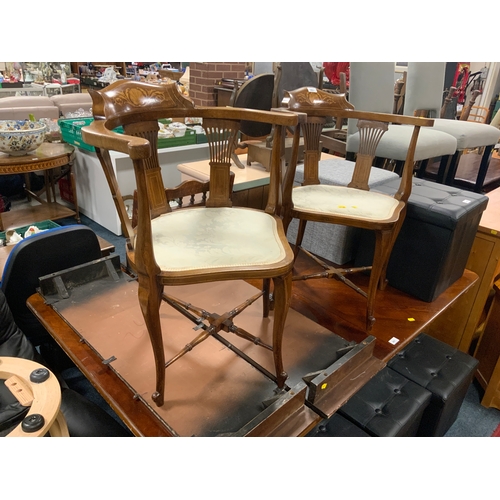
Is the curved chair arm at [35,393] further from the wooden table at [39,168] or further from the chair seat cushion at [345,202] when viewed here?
the wooden table at [39,168]

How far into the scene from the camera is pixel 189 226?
4.18ft

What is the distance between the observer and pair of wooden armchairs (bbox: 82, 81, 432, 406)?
3.34ft

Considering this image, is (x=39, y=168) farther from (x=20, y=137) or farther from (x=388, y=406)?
(x=388, y=406)

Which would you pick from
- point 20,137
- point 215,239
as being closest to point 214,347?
point 215,239

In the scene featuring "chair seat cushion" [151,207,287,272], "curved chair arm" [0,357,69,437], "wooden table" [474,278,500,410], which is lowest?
"wooden table" [474,278,500,410]

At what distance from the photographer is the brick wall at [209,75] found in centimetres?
410

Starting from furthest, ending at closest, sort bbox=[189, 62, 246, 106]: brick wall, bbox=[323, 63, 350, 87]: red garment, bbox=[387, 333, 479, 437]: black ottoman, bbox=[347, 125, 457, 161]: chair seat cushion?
bbox=[323, 63, 350, 87]: red garment, bbox=[189, 62, 246, 106]: brick wall, bbox=[347, 125, 457, 161]: chair seat cushion, bbox=[387, 333, 479, 437]: black ottoman

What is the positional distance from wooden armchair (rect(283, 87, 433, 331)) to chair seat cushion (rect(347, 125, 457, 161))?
68 cm

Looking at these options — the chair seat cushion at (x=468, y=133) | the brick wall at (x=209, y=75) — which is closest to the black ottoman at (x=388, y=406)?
the chair seat cushion at (x=468, y=133)

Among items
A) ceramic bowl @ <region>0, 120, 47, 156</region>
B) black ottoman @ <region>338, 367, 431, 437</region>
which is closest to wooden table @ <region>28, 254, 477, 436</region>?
black ottoman @ <region>338, 367, 431, 437</region>

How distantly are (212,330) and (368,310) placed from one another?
27.1 inches

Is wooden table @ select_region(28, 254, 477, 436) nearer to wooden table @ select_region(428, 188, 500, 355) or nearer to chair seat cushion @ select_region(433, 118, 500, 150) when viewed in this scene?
wooden table @ select_region(428, 188, 500, 355)

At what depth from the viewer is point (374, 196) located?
167cm

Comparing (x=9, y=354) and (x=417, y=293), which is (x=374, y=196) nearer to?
(x=417, y=293)
